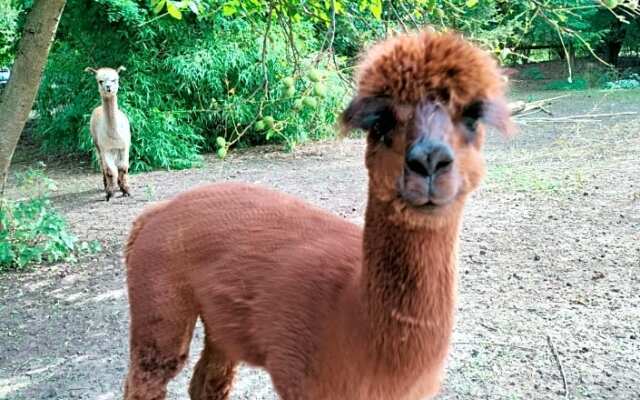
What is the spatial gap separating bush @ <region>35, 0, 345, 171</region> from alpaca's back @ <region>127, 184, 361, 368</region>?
9.36 meters

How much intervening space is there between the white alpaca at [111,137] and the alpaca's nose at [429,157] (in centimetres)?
835

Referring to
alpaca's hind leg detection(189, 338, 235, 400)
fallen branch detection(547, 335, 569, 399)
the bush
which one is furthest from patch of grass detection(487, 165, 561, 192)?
alpaca's hind leg detection(189, 338, 235, 400)

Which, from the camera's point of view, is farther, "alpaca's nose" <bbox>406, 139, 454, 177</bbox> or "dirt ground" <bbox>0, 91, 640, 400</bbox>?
"dirt ground" <bbox>0, 91, 640, 400</bbox>

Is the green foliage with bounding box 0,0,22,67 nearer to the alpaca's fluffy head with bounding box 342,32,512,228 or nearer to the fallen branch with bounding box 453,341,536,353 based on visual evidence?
the fallen branch with bounding box 453,341,536,353

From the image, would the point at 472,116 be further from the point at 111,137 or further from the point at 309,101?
the point at 111,137

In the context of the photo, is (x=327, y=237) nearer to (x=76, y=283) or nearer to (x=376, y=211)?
(x=376, y=211)

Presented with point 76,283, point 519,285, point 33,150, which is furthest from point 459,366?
point 33,150

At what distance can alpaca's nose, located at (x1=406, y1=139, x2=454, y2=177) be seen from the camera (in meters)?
1.53

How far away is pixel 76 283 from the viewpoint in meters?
5.50

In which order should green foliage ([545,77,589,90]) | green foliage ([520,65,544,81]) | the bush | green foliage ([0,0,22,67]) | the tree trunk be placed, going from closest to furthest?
the tree trunk
the bush
green foliage ([0,0,22,67])
green foliage ([545,77,589,90])
green foliage ([520,65,544,81])

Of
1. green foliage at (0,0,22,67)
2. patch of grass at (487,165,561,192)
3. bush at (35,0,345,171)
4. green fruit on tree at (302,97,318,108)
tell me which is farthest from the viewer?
green foliage at (0,0,22,67)

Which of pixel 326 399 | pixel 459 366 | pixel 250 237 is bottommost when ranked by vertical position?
pixel 459 366

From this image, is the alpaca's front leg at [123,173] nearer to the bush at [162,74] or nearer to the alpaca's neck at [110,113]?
the alpaca's neck at [110,113]

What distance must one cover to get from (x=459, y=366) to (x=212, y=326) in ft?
6.36
